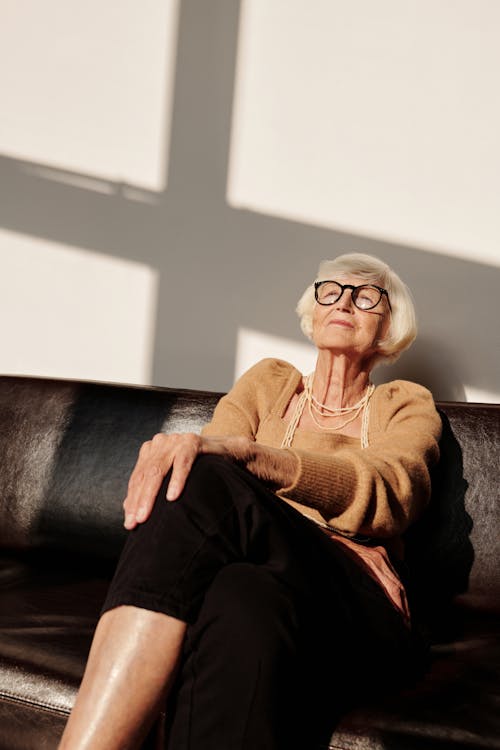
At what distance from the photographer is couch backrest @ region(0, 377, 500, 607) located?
74.5 inches

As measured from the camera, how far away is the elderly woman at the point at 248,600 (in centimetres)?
120

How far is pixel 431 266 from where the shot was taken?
2.37m

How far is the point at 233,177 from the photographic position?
2.62 m

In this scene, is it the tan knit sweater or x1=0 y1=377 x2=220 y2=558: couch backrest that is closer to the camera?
the tan knit sweater

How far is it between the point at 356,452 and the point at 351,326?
469 millimetres

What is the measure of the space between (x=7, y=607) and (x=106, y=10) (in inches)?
77.0

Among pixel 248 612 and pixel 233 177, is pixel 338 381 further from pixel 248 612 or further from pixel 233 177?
pixel 248 612

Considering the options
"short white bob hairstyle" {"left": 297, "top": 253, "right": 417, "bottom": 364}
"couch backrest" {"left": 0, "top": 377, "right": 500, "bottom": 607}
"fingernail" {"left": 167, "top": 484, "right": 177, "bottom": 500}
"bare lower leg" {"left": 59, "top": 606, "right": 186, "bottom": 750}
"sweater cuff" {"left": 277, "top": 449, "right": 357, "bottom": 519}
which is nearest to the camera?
"bare lower leg" {"left": 59, "top": 606, "right": 186, "bottom": 750}

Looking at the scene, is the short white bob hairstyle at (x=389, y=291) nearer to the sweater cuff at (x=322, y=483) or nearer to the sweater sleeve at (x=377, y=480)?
the sweater sleeve at (x=377, y=480)

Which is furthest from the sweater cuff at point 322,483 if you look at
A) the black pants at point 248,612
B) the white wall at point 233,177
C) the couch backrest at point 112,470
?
the white wall at point 233,177

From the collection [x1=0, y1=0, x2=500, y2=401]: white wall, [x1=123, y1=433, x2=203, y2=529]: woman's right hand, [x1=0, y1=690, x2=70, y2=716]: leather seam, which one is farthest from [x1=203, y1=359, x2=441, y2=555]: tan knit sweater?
[x1=0, y1=690, x2=70, y2=716]: leather seam

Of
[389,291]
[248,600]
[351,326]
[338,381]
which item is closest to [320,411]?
[338,381]

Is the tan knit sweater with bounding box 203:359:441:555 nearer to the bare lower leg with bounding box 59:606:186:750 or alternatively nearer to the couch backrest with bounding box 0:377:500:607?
the couch backrest with bounding box 0:377:500:607

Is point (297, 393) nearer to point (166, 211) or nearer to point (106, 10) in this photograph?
point (166, 211)
